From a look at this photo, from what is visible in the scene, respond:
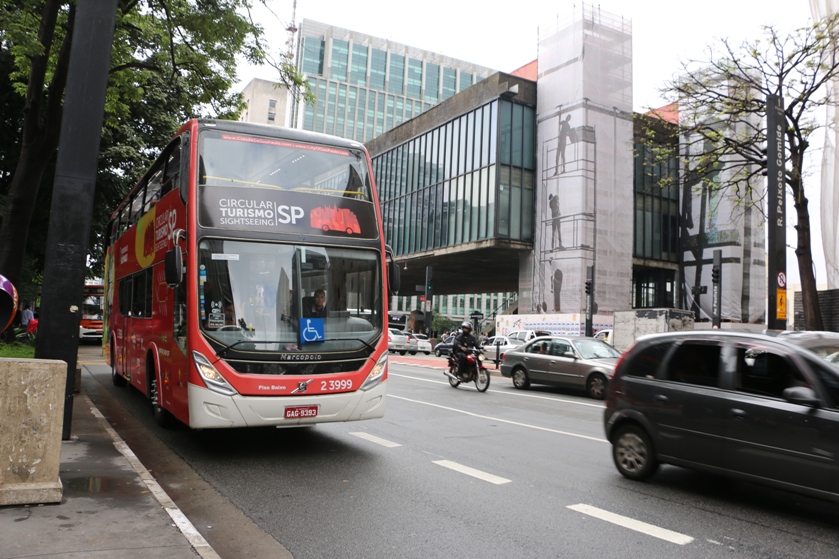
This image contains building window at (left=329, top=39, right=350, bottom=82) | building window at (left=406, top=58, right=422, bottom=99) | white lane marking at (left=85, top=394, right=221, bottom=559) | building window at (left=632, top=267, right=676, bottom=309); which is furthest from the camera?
building window at (left=406, top=58, right=422, bottom=99)

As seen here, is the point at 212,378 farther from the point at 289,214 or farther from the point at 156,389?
the point at 156,389

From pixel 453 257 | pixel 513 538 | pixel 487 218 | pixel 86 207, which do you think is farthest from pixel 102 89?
pixel 453 257

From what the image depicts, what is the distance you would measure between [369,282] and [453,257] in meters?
38.6

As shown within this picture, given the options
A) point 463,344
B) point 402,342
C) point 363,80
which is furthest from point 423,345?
point 363,80

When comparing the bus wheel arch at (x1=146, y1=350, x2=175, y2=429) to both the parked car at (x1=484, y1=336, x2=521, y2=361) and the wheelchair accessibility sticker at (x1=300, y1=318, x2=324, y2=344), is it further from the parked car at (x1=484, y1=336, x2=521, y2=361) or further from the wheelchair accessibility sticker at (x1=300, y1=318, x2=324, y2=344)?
the parked car at (x1=484, y1=336, x2=521, y2=361)

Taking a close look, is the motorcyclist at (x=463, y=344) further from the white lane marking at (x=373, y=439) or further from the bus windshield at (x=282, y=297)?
the bus windshield at (x=282, y=297)

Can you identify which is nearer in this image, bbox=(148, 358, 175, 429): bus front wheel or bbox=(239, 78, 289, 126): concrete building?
bbox=(148, 358, 175, 429): bus front wheel

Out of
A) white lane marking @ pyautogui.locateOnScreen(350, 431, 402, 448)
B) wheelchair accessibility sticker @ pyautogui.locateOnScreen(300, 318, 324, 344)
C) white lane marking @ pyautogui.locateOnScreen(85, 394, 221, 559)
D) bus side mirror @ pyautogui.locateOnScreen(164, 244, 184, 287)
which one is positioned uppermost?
bus side mirror @ pyautogui.locateOnScreen(164, 244, 184, 287)

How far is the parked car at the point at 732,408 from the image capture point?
17.0 feet

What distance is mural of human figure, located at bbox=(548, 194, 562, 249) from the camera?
38.7 m

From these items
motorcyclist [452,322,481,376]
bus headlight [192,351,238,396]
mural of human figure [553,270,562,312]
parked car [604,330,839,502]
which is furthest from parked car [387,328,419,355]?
parked car [604,330,839,502]

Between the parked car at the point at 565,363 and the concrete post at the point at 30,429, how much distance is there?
1183 cm

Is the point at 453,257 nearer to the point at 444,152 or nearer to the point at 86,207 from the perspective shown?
the point at 444,152

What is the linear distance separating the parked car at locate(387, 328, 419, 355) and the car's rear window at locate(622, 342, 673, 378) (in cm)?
3061
